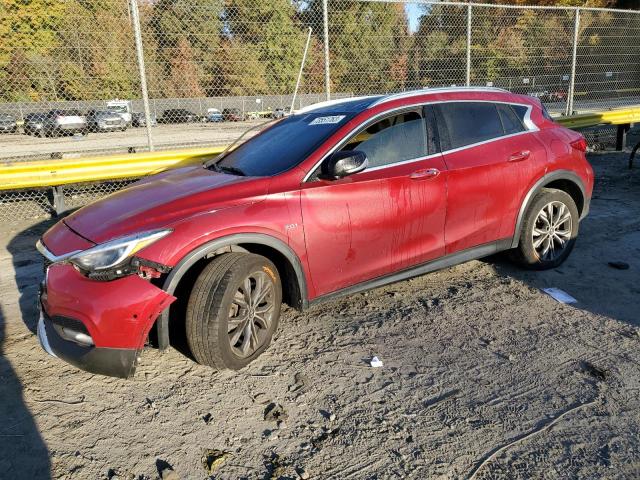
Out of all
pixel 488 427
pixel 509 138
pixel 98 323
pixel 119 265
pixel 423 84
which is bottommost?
pixel 488 427

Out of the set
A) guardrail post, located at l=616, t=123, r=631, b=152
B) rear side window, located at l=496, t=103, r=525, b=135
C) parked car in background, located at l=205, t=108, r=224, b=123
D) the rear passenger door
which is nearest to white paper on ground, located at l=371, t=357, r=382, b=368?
the rear passenger door

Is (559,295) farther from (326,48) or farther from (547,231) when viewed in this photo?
(326,48)

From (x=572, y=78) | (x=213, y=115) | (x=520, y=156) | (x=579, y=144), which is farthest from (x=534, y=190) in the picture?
(x=572, y=78)

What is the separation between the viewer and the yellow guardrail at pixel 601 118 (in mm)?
9555

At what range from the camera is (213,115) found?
940cm

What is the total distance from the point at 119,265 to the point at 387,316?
6.79 ft

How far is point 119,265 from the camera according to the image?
2.94 m

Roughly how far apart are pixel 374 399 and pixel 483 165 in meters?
2.22

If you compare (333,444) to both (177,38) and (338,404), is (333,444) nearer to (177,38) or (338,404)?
(338,404)

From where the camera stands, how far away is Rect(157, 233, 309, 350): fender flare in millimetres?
3018

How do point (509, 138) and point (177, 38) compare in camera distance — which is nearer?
point (509, 138)

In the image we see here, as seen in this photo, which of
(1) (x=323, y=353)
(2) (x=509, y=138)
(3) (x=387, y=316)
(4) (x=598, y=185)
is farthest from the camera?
(4) (x=598, y=185)

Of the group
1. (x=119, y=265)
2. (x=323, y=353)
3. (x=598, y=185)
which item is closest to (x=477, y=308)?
(x=323, y=353)

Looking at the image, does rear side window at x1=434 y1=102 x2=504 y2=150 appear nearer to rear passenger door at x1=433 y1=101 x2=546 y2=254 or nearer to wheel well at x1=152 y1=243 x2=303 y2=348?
rear passenger door at x1=433 y1=101 x2=546 y2=254
